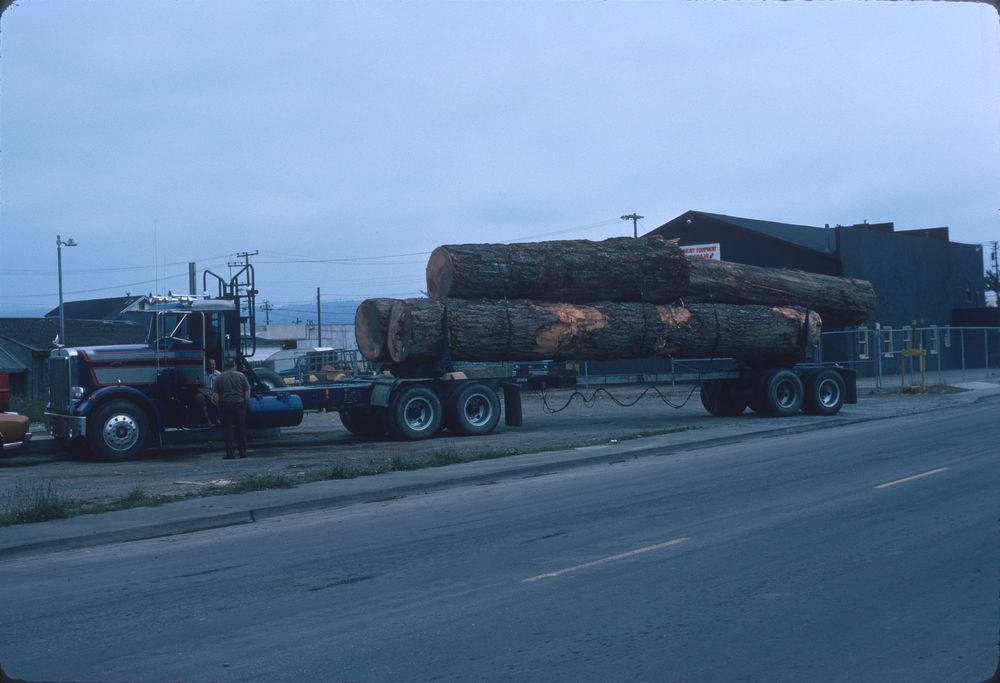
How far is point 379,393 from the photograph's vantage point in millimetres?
21141

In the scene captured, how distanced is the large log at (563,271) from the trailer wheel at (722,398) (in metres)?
3.19

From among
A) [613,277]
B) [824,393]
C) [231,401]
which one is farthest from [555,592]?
[824,393]

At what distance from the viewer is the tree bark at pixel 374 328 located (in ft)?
→ 71.7

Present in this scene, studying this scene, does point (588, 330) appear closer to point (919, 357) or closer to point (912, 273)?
point (919, 357)

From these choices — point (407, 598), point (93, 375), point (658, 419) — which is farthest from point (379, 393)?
point (407, 598)

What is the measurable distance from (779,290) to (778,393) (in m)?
2.83

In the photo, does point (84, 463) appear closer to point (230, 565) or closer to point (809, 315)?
point (230, 565)

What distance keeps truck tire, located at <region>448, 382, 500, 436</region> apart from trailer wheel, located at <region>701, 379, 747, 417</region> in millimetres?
6432

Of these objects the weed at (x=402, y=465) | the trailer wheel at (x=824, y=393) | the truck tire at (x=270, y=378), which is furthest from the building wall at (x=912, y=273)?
the weed at (x=402, y=465)

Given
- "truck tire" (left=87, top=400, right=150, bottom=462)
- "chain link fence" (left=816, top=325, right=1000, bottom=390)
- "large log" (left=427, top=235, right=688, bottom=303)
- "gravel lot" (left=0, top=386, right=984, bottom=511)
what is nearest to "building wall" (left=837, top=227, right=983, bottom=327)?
"chain link fence" (left=816, top=325, right=1000, bottom=390)

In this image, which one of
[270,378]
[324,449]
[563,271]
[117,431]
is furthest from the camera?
[563,271]

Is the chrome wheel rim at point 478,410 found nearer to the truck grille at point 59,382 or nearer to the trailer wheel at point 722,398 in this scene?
the trailer wheel at point 722,398

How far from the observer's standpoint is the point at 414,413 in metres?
21.3

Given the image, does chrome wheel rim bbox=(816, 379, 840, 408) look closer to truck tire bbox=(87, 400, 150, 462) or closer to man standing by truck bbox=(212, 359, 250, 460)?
man standing by truck bbox=(212, 359, 250, 460)
